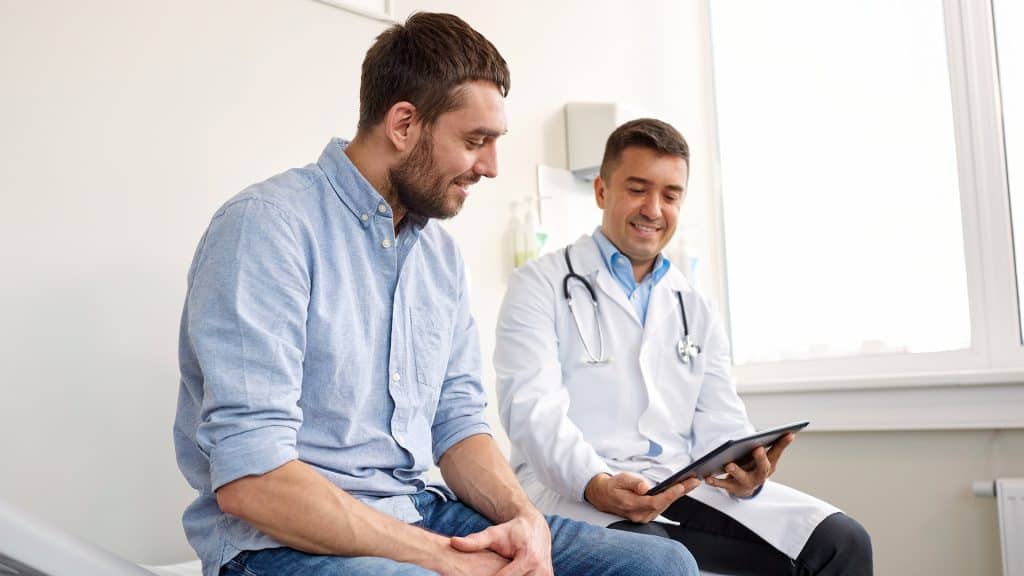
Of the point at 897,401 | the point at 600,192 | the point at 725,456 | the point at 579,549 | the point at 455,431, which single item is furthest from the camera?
the point at 897,401

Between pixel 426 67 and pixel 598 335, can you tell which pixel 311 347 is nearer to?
pixel 426 67

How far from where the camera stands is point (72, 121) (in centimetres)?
159

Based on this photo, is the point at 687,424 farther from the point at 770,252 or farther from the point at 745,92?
the point at 745,92

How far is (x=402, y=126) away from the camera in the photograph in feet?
4.33

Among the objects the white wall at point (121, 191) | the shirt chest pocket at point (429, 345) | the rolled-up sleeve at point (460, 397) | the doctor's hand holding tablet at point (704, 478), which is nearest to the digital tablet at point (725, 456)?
the doctor's hand holding tablet at point (704, 478)

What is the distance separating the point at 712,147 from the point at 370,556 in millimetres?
2448

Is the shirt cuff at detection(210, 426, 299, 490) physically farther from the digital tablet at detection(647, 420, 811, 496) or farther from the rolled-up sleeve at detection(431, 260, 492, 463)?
the digital tablet at detection(647, 420, 811, 496)

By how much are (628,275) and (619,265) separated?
0.10 feet

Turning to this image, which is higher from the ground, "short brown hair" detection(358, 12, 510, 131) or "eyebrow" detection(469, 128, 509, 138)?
"short brown hair" detection(358, 12, 510, 131)

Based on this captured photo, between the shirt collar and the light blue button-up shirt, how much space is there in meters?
0.68

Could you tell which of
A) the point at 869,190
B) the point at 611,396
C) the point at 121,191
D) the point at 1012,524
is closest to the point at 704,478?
the point at 611,396

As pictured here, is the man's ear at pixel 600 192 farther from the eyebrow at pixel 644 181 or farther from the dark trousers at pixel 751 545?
the dark trousers at pixel 751 545

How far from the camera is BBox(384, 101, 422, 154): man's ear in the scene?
1313 millimetres

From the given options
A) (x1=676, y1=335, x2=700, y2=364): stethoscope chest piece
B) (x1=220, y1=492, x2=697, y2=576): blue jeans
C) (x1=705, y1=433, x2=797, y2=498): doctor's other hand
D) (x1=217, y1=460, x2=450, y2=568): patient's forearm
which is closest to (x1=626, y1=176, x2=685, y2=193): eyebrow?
(x1=676, y1=335, x2=700, y2=364): stethoscope chest piece
